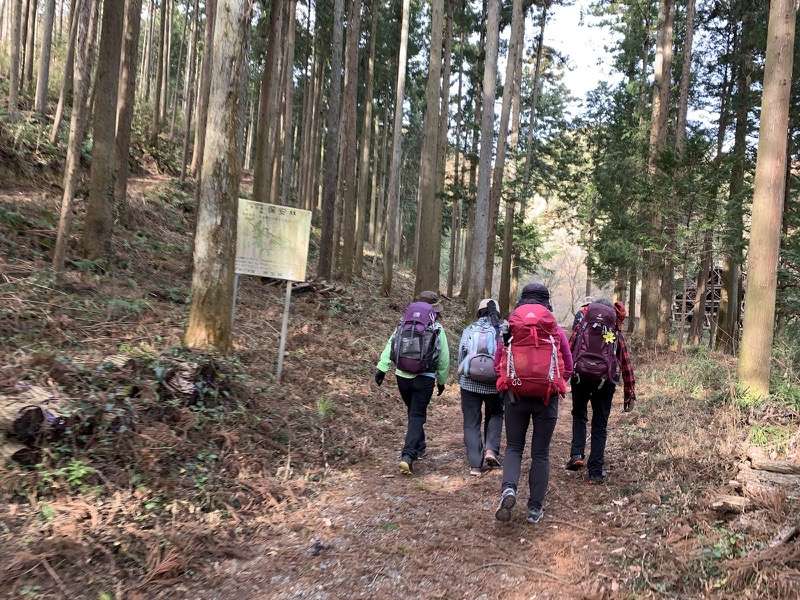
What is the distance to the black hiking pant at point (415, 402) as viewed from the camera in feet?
18.4

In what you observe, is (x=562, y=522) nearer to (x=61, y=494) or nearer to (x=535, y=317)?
(x=535, y=317)

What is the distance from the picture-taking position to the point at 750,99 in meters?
16.4

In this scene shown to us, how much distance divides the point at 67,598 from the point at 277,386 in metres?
4.29

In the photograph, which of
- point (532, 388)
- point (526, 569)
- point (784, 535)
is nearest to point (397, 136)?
point (532, 388)

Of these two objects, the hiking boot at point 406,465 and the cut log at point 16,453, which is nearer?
the cut log at point 16,453

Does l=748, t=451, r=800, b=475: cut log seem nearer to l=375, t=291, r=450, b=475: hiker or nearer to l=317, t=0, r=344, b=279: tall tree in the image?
l=375, t=291, r=450, b=475: hiker

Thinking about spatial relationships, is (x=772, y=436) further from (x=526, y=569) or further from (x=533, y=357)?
(x=526, y=569)

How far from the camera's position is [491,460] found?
573 centimetres

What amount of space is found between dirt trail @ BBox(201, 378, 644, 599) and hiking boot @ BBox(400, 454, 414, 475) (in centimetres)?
9

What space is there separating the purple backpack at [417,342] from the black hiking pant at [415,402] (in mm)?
144

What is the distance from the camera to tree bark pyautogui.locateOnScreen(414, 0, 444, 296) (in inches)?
567

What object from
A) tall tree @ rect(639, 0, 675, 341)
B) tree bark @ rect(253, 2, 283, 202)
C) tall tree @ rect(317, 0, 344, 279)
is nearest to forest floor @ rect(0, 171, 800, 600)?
tree bark @ rect(253, 2, 283, 202)

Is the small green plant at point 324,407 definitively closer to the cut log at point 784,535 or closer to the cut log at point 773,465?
the cut log at point 773,465

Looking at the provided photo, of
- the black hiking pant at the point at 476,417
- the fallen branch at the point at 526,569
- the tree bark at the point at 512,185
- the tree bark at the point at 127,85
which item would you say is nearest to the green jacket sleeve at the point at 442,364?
the black hiking pant at the point at 476,417
